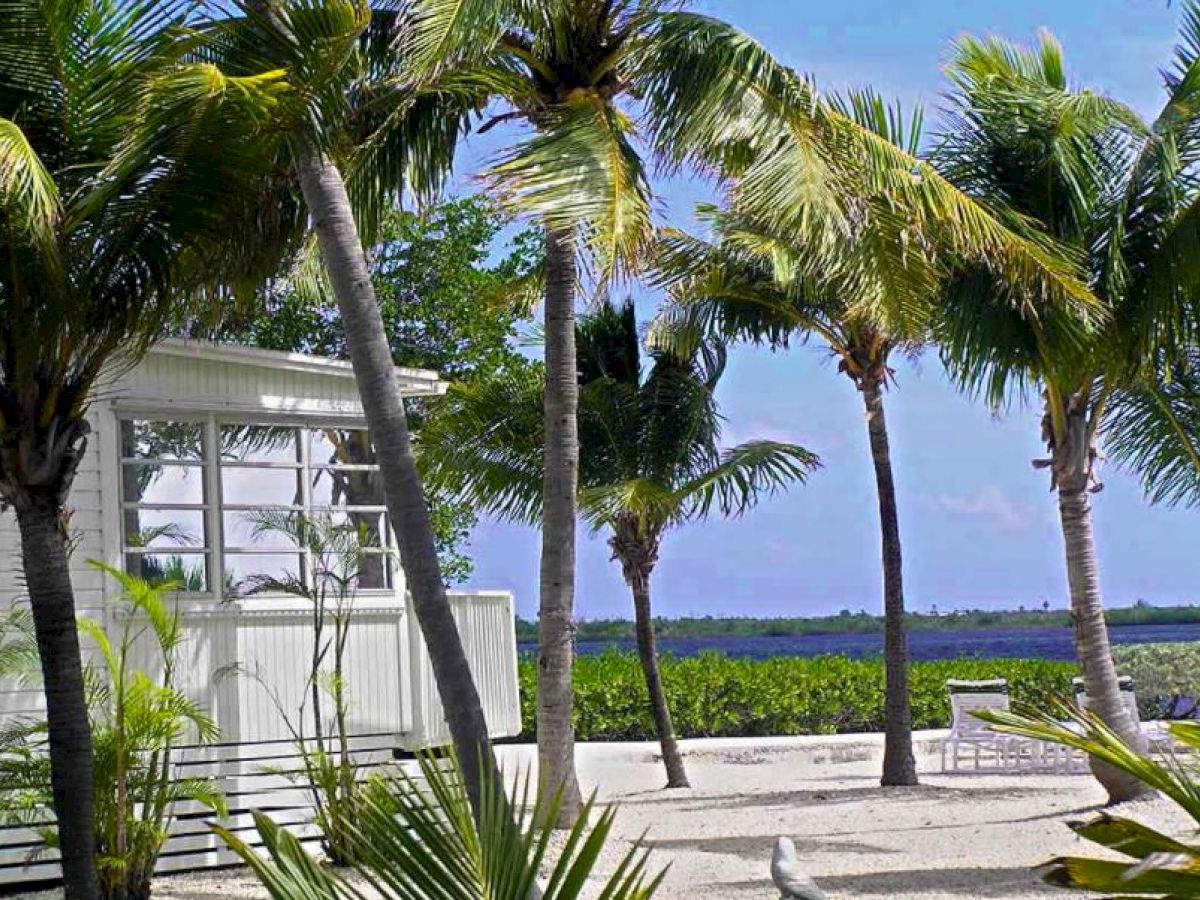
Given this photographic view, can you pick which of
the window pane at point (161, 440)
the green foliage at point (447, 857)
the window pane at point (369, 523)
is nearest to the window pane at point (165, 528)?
the window pane at point (161, 440)

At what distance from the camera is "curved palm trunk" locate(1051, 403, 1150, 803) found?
14.0m

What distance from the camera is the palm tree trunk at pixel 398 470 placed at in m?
9.88

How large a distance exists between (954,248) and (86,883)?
7.14m

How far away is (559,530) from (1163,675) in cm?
1300

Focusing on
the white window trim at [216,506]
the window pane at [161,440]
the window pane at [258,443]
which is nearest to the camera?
the white window trim at [216,506]

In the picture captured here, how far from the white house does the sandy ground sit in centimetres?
122

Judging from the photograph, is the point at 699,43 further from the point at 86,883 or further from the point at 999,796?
the point at 999,796

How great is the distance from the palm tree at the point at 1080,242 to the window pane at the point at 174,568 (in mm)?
6080

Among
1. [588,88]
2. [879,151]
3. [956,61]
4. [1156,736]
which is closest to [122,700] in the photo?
[588,88]

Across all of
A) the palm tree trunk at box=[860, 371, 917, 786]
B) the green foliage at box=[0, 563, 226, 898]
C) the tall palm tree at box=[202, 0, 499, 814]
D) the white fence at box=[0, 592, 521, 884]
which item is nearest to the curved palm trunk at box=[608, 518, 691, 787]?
the palm tree trunk at box=[860, 371, 917, 786]

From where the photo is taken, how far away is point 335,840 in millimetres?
12203

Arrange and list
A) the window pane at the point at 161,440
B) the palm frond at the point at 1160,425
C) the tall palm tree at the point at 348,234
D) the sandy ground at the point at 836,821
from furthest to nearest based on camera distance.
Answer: the palm frond at the point at 1160,425
the window pane at the point at 161,440
the sandy ground at the point at 836,821
the tall palm tree at the point at 348,234

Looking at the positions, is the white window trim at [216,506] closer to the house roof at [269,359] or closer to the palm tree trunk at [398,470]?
the house roof at [269,359]

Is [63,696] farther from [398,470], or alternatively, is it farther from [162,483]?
[162,483]
